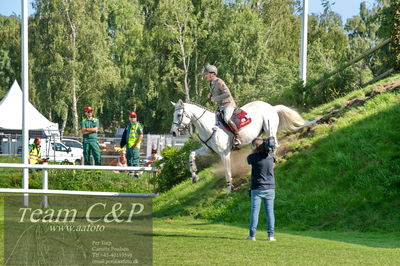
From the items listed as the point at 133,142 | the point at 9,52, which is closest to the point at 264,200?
the point at 133,142

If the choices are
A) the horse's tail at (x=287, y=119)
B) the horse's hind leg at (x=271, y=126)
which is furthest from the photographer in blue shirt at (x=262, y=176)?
the horse's tail at (x=287, y=119)

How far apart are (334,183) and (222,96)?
3518mm

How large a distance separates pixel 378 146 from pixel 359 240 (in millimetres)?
5053

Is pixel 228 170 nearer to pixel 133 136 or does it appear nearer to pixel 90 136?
pixel 133 136

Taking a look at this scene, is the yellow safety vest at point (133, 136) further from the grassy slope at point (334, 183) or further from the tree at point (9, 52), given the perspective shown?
the tree at point (9, 52)

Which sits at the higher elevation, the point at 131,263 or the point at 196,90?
the point at 196,90

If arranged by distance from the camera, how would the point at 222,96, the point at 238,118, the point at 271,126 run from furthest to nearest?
1. the point at 271,126
2. the point at 238,118
3. the point at 222,96

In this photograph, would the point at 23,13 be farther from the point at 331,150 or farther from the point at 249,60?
the point at 249,60

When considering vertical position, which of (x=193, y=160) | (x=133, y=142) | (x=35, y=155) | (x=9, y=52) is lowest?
(x=35, y=155)

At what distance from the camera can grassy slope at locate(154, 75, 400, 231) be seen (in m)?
16.0

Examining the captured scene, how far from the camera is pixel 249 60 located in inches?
2525

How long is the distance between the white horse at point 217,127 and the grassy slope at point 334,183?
107cm

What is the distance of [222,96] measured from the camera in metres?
16.8

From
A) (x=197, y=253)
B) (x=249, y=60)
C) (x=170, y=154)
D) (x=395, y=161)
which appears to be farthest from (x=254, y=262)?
(x=249, y=60)
